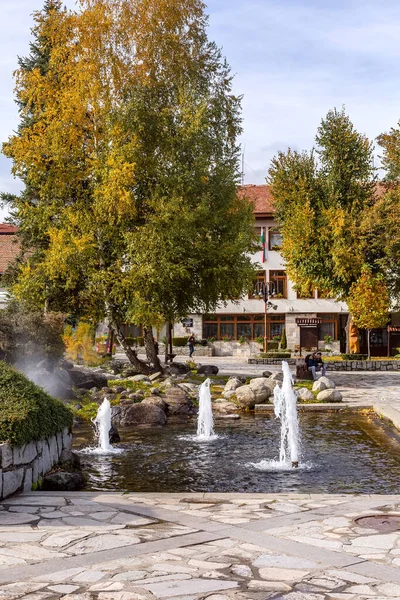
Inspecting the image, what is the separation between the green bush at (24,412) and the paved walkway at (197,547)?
786 mm

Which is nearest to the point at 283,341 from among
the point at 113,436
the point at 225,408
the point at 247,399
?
the point at 247,399

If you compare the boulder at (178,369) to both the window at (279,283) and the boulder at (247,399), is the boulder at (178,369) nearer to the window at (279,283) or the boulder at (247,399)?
the boulder at (247,399)

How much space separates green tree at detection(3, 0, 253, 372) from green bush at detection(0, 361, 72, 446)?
14.7 m

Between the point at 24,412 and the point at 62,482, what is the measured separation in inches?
42.2

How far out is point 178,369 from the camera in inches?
1128

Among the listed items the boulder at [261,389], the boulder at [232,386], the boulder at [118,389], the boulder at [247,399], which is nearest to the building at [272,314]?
the boulder at [232,386]

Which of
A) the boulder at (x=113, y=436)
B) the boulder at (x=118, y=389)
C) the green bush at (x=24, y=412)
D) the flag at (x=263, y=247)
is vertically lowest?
the boulder at (x=113, y=436)

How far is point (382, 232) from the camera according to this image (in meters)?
38.5

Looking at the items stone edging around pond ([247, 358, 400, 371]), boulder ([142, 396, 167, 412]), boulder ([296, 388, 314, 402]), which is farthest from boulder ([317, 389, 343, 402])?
stone edging around pond ([247, 358, 400, 371])

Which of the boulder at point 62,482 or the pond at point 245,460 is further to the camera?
the pond at point 245,460

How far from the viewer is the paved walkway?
5434mm

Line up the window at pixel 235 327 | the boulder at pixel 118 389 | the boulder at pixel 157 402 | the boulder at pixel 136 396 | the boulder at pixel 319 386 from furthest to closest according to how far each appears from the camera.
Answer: the window at pixel 235 327, the boulder at pixel 319 386, the boulder at pixel 118 389, the boulder at pixel 136 396, the boulder at pixel 157 402

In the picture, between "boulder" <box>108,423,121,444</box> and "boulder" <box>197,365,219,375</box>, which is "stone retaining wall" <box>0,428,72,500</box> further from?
"boulder" <box>197,365,219,375</box>

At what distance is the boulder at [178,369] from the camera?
2802cm
